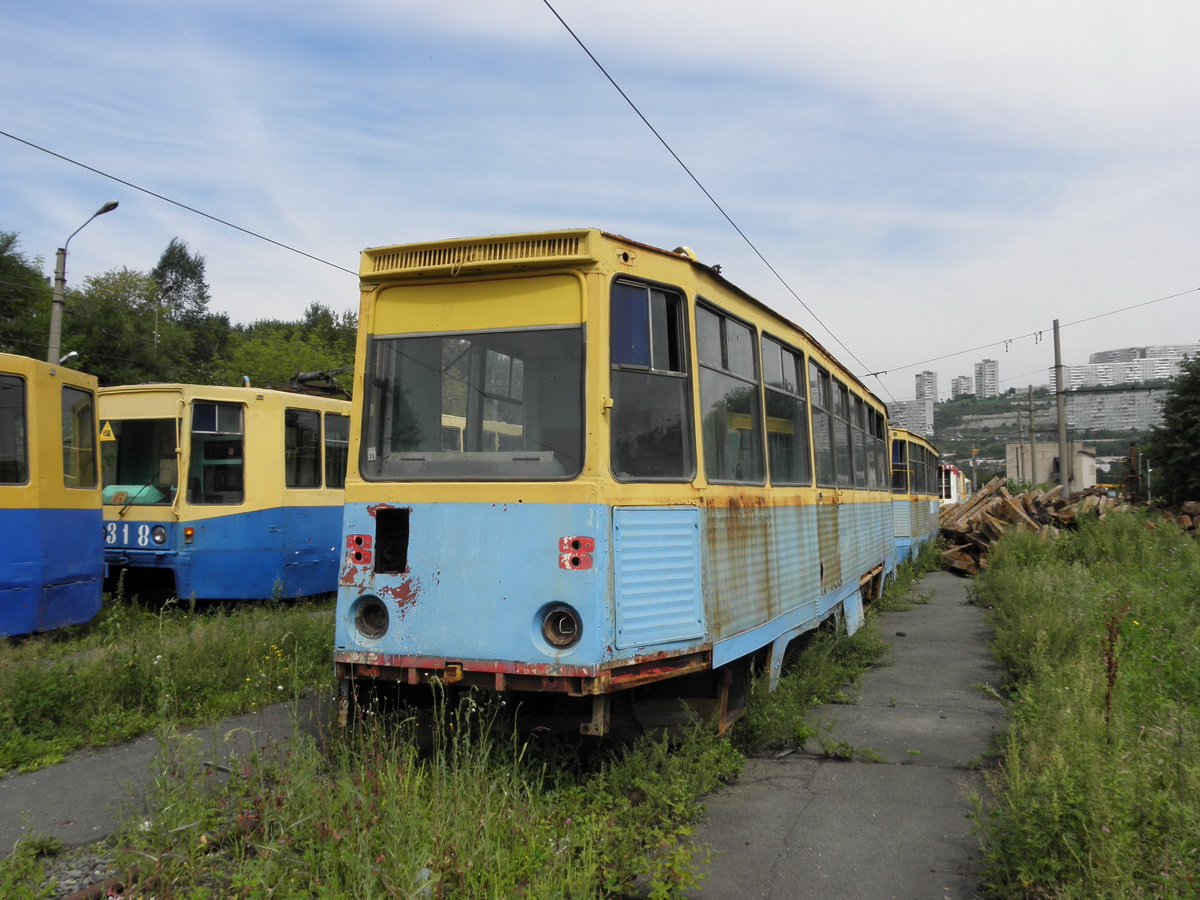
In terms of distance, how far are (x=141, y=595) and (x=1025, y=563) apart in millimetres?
13210

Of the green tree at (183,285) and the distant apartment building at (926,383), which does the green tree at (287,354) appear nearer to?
the green tree at (183,285)

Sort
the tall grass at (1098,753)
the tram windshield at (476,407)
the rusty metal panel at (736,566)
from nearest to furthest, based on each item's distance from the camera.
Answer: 1. the tall grass at (1098,753)
2. the tram windshield at (476,407)
3. the rusty metal panel at (736,566)

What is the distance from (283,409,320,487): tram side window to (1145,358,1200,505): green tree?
27.3 m

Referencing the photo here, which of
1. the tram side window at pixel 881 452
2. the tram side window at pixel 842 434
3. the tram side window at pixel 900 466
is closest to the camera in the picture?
the tram side window at pixel 842 434

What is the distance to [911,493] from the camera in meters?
17.9

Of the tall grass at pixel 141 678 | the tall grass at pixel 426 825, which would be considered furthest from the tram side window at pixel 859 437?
Result: the tall grass at pixel 426 825

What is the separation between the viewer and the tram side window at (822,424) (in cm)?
806

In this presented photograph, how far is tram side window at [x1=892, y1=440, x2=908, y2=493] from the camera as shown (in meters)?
15.1

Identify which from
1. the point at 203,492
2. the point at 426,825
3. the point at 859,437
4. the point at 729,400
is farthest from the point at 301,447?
the point at 426,825

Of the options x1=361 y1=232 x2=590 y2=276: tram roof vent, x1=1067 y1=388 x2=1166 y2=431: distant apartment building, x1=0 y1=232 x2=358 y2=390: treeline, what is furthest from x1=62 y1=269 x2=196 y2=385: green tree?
x1=1067 y1=388 x2=1166 y2=431: distant apartment building

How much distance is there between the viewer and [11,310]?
35.3 meters

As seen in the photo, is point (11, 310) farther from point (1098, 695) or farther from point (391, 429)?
point (1098, 695)

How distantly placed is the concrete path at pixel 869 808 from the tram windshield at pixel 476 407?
6.63 ft

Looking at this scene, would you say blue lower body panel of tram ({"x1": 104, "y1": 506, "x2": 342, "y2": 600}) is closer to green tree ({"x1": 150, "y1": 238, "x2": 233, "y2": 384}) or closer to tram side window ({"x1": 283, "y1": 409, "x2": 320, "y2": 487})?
tram side window ({"x1": 283, "y1": 409, "x2": 320, "y2": 487})
